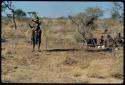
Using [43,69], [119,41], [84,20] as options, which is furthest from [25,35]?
[43,69]

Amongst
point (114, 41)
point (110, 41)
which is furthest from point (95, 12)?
point (114, 41)

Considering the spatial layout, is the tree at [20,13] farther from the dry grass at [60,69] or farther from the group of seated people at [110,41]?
the dry grass at [60,69]

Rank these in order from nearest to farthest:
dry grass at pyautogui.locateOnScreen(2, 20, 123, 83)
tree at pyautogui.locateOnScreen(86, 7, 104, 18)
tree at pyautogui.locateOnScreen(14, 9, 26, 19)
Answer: dry grass at pyautogui.locateOnScreen(2, 20, 123, 83), tree at pyautogui.locateOnScreen(86, 7, 104, 18), tree at pyautogui.locateOnScreen(14, 9, 26, 19)

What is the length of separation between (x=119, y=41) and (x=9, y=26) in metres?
17.8

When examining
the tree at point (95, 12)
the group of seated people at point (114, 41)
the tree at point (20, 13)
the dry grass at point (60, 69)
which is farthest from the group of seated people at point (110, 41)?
the tree at point (20, 13)

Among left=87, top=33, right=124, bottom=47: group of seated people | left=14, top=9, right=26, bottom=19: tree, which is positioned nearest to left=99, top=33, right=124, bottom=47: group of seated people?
left=87, top=33, right=124, bottom=47: group of seated people

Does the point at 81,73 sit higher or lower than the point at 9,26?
higher

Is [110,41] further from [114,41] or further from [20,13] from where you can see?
[20,13]

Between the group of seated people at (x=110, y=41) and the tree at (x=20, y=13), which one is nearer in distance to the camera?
the group of seated people at (x=110, y=41)

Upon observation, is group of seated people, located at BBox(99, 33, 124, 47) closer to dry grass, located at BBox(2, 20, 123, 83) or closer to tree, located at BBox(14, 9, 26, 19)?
dry grass, located at BBox(2, 20, 123, 83)

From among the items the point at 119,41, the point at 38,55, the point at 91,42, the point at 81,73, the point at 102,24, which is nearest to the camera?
the point at 81,73

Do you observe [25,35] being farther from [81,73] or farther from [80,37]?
[81,73]

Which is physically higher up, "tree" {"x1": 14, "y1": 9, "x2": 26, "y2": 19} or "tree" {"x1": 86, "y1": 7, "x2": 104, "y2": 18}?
"tree" {"x1": 86, "y1": 7, "x2": 104, "y2": 18}

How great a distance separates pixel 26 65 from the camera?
10.7 m
